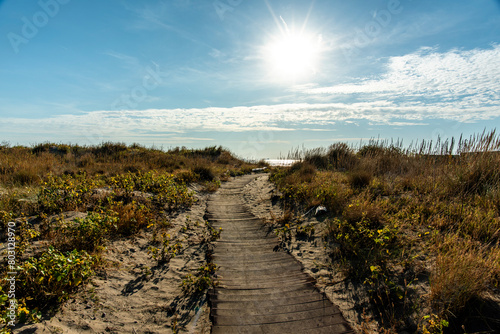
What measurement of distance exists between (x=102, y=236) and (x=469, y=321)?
6082mm

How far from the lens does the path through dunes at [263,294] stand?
3.18 meters

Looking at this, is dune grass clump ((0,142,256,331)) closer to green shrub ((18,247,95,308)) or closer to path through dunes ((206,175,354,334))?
green shrub ((18,247,95,308))

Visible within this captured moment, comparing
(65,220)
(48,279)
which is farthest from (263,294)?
(65,220)

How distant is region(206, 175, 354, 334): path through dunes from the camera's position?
318 centimetres

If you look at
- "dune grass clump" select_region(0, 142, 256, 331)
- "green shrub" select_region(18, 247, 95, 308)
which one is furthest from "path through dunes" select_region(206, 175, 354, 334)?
"green shrub" select_region(18, 247, 95, 308)

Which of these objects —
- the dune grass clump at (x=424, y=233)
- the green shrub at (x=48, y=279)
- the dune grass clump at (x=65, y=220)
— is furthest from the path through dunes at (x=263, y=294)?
the green shrub at (x=48, y=279)

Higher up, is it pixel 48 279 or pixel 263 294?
pixel 48 279

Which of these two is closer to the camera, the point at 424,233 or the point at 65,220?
A: the point at 424,233

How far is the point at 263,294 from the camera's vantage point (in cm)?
385

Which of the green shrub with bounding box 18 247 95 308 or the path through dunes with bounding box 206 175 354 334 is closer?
the green shrub with bounding box 18 247 95 308

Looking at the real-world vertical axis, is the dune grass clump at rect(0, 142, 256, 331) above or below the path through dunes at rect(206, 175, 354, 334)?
above

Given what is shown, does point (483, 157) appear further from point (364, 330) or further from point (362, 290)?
point (364, 330)

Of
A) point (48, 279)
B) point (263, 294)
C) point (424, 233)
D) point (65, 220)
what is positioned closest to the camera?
point (48, 279)

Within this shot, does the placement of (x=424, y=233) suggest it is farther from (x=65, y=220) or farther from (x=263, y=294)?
(x=65, y=220)
